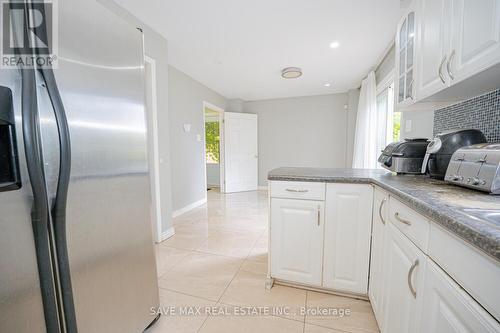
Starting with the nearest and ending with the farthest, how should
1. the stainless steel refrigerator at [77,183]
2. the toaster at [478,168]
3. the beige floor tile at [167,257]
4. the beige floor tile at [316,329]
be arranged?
the stainless steel refrigerator at [77,183] < the toaster at [478,168] < the beige floor tile at [316,329] < the beige floor tile at [167,257]

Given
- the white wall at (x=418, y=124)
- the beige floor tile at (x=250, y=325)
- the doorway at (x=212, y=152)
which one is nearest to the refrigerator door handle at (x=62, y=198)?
the beige floor tile at (x=250, y=325)

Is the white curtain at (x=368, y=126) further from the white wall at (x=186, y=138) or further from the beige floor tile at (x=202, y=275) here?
the white wall at (x=186, y=138)

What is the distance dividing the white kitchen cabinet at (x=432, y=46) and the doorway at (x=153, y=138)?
2.35 metres

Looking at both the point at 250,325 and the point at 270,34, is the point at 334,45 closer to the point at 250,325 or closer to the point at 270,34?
the point at 270,34

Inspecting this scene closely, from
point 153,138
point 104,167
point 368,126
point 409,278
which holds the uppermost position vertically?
point 368,126

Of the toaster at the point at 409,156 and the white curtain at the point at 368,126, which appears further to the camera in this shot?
the white curtain at the point at 368,126

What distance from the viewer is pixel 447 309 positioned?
591mm

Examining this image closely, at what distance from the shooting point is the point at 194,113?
3.83 meters

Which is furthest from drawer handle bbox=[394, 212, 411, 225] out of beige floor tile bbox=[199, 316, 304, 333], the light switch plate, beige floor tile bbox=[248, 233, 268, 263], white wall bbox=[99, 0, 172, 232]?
white wall bbox=[99, 0, 172, 232]

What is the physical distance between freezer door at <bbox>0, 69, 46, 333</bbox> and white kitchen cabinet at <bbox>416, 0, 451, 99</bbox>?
1845 millimetres

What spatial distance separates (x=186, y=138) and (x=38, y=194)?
304cm

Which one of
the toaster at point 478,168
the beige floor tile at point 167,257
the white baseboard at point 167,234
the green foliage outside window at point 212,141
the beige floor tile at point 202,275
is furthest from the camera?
the green foliage outside window at point 212,141

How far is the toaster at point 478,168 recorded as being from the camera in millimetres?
801

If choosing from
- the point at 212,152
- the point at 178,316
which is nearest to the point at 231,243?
the point at 178,316
